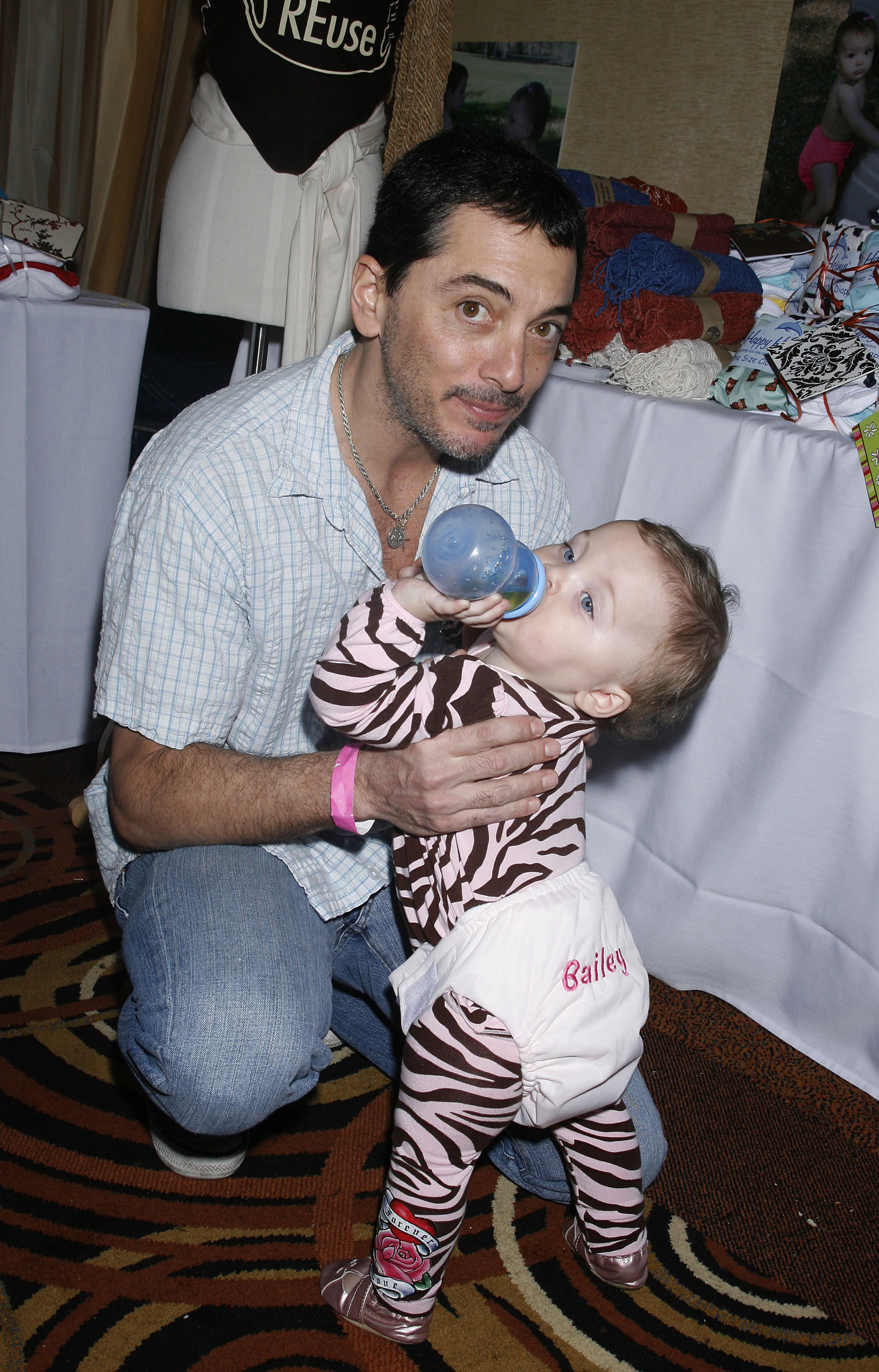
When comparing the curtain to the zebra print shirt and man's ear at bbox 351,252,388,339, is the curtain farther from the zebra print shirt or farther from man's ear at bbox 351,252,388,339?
the zebra print shirt

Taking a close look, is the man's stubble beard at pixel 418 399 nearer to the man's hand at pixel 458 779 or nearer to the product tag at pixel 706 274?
the man's hand at pixel 458 779

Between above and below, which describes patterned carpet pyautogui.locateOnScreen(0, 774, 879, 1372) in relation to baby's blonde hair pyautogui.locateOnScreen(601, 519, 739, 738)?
below

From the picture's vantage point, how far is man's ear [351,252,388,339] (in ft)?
3.95

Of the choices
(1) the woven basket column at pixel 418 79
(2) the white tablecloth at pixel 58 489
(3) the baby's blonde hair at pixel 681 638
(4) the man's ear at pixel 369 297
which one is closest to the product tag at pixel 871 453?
(3) the baby's blonde hair at pixel 681 638

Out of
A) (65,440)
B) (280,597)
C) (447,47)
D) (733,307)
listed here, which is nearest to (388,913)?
(280,597)

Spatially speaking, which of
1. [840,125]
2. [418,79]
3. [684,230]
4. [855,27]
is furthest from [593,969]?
[855,27]

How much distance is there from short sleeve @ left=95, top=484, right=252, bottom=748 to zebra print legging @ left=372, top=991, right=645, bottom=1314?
0.44 metres

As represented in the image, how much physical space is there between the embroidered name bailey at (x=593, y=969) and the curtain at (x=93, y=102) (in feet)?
9.64

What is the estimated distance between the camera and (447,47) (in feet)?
6.75

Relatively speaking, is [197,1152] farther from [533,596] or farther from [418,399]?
[418,399]

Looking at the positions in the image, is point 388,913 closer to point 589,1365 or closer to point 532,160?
point 589,1365

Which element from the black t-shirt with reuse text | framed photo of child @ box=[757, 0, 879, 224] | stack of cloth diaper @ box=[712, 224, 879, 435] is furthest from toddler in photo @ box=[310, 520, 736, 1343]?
framed photo of child @ box=[757, 0, 879, 224]

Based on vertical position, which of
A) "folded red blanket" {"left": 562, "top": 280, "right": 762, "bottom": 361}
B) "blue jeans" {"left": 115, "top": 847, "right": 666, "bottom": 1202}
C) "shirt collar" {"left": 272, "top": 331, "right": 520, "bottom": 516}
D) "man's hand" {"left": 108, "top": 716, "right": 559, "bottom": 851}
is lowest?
"blue jeans" {"left": 115, "top": 847, "right": 666, "bottom": 1202}

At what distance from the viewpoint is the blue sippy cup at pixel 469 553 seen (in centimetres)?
97
